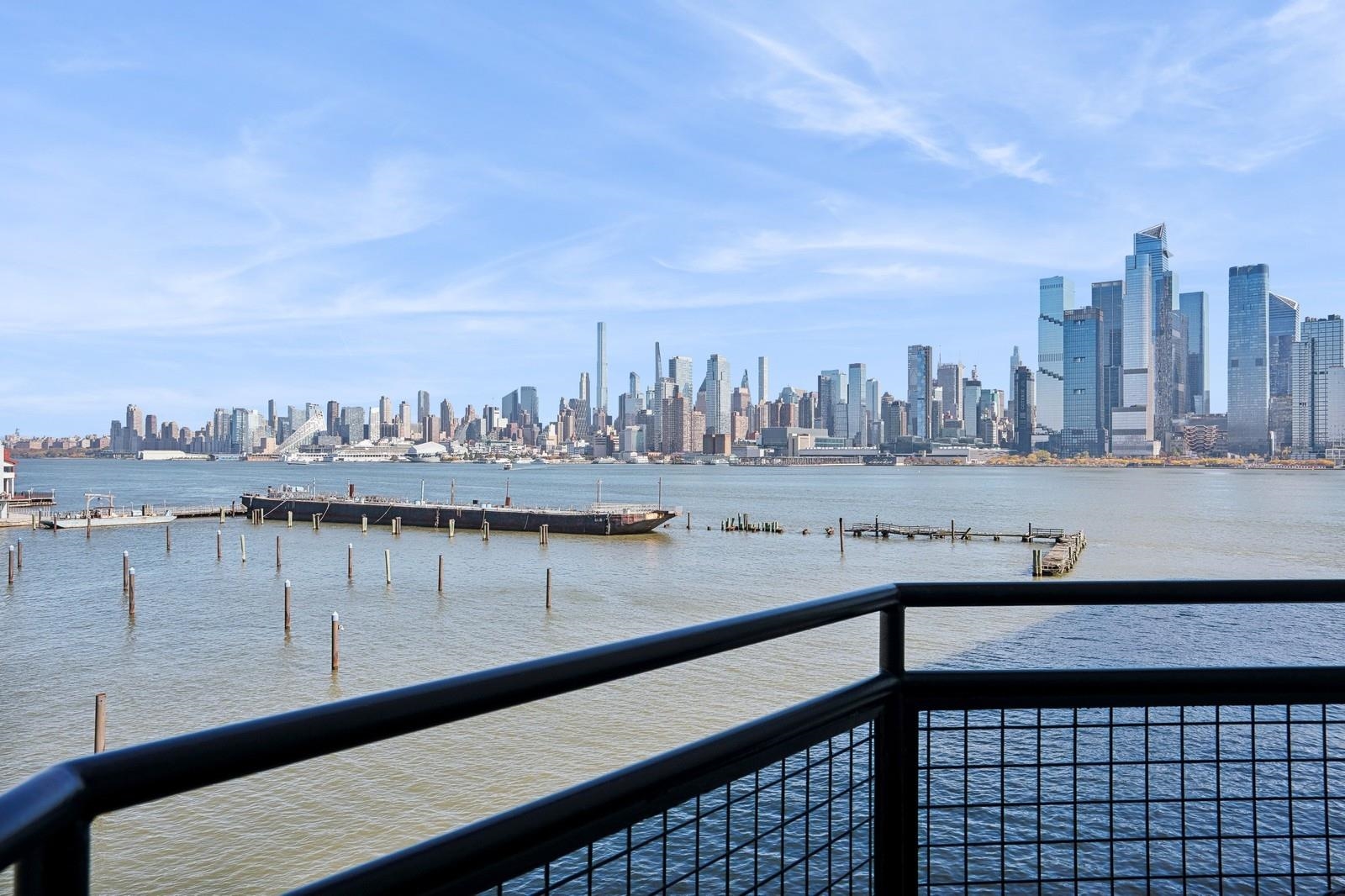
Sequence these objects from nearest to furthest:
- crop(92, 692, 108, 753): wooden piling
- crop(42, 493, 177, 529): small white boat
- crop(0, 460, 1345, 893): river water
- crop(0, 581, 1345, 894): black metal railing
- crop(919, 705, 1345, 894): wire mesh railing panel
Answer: crop(0, 581, 1345, 894): black metal railing → crop(919, 705, 1345, 894): wire mesh railing panel → crop(0, 460, 1345, 893): river water → crop(92, 692, 108, 753): wooden piling → crop(42, 493, 177, 529): small white boat

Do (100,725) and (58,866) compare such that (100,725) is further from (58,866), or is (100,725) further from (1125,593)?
(58,866)

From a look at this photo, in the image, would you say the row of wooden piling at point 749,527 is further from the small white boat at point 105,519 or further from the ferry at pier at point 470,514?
the small white boat at point 105,519

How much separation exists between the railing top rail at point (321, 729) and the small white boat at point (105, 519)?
248ft

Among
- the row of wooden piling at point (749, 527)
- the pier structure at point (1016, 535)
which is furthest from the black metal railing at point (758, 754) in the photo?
the row of wooden piling at point (749, 527)

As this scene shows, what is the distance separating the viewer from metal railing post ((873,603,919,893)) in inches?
106

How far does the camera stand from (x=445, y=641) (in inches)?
1186

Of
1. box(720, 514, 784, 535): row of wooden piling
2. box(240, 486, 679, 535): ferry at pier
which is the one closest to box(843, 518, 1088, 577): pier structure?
box(720, 514, 784, 535): row of wooden piling

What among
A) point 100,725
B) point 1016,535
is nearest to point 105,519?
point 100,725

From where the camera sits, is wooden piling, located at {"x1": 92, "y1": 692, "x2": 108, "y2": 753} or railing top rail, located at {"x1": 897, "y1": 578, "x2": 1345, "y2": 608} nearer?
railing top rail, located at {"x1": 897, "y1": 578, "x2": 1345, "y2": 608}

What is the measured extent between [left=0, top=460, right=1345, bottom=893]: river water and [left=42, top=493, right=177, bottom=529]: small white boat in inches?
99.6

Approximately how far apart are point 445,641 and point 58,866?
30.2 m

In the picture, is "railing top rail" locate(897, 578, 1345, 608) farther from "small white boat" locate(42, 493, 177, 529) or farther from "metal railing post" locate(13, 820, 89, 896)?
"small white boat" locate(42, 493, 177, 529)

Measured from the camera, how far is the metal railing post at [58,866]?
1.11 metres

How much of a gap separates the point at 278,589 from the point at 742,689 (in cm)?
2713
